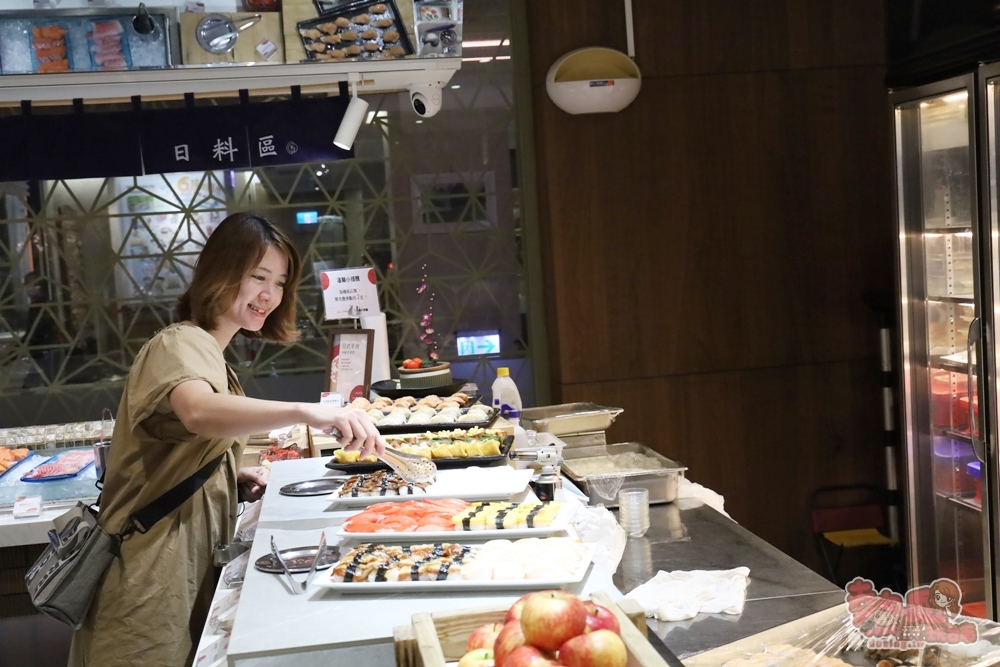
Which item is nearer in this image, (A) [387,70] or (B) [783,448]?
(A) [387,70]

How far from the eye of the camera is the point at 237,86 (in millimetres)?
3584

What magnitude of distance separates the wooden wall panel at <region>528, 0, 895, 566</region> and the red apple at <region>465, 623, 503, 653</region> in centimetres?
376

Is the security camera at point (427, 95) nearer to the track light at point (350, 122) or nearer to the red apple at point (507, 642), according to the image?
the track light at point (350, 122)

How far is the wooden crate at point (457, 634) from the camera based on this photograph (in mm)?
1214

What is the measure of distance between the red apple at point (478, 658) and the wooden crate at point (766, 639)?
67 centimetres

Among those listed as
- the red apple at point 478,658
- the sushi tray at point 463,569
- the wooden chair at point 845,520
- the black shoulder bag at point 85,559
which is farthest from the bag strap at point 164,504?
the wooden chair at point 845,520

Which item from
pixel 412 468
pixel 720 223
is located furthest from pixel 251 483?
pixel 720 223

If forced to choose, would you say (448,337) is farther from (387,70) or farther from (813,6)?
(813,6)

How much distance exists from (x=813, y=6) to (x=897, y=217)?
4.80 ft

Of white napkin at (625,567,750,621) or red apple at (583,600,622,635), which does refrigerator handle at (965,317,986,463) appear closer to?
white napkin at (625,567,750,621)

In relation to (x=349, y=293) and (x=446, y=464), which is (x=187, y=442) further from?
(x=349, y=293)

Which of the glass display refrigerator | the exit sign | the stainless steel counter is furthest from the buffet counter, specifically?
the exit sign

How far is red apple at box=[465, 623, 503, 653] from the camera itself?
1.32 meters

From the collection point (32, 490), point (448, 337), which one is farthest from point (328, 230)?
point (32, 490)
